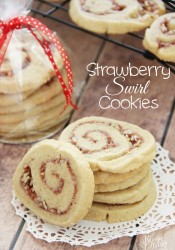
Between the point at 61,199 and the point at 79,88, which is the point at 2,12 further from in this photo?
the point at 61,199

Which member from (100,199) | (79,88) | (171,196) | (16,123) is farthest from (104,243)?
(79,88)

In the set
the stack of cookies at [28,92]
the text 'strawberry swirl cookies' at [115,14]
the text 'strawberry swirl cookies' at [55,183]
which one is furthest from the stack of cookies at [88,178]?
the text 'strawberry swirl cookies' at [115,14]

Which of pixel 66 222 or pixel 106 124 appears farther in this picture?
pixel 106 124

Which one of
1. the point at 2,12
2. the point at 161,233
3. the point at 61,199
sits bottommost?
the point at 161,233

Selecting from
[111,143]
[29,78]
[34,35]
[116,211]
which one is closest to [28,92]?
[29,78]

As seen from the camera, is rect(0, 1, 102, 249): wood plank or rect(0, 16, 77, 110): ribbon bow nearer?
rect(0, 1, 102, 249): wood plank

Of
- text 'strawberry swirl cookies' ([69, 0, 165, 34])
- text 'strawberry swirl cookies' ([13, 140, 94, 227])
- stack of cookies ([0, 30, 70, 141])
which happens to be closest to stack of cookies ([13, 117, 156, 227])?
text 'strawberry swirl cookies' ([13, 140, 94, 227])

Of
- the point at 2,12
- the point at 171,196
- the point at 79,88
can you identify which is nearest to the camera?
the point at 171,196

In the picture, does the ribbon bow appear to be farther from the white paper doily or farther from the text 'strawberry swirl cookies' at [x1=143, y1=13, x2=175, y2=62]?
the white paper doily
